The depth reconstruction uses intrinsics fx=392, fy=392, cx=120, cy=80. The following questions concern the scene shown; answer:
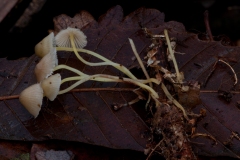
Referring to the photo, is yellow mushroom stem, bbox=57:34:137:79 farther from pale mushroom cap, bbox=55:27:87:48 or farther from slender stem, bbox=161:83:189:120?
slender stem, bbox=161:83:189:120

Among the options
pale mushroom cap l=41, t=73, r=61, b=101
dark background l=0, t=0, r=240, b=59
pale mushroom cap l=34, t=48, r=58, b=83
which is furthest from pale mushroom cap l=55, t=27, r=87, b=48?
dark background l=0, t=0, r=240, b=59

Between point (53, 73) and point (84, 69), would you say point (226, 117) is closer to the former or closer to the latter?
point (84, 69)

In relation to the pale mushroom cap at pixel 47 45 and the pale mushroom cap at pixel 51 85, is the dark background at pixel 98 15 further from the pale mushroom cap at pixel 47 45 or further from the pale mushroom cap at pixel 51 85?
the pale mushroom cap at pixel 51 85

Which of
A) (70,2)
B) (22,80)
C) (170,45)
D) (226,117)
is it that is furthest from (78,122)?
(70,2)

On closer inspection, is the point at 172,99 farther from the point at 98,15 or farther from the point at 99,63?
the point at 98,15

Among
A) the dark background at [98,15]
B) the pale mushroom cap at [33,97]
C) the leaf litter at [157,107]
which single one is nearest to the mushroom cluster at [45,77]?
the pale mushroom cap at [33,97]

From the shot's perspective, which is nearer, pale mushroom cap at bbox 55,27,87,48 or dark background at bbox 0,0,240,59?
pale mushroom cap at bbox 55,27,87,48

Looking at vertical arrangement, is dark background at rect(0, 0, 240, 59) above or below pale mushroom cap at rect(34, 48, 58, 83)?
below
